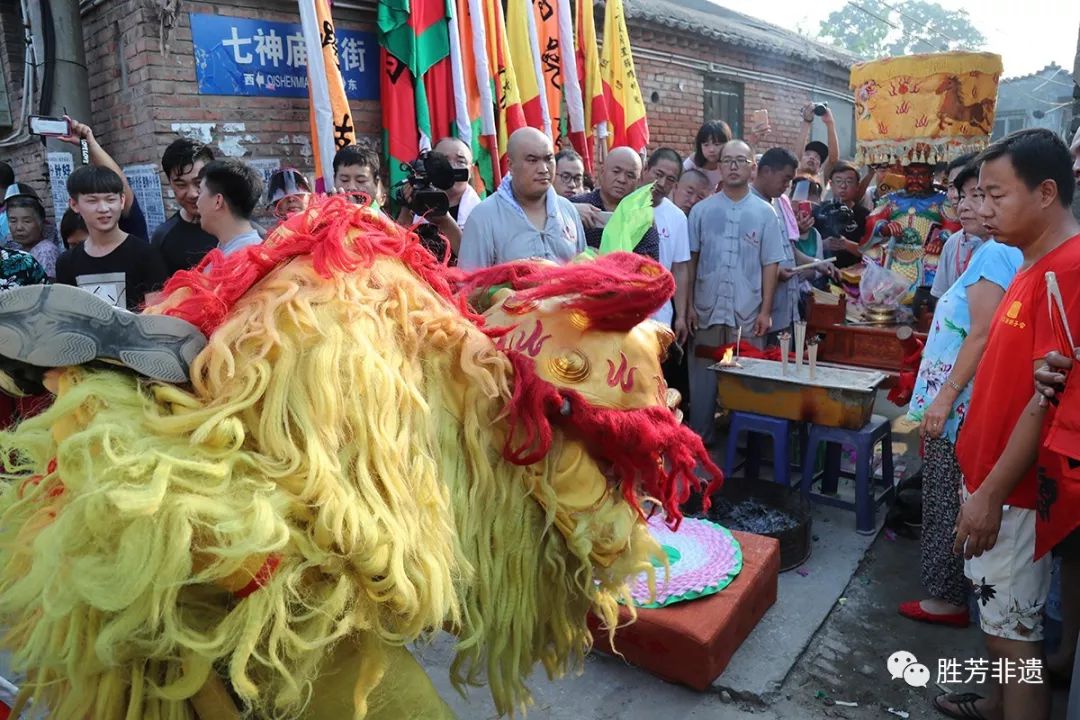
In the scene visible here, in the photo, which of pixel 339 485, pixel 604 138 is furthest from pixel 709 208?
pixel 339 485

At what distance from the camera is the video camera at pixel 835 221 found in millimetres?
6980

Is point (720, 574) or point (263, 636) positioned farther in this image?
point (720, 574)

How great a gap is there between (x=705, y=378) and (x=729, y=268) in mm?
757

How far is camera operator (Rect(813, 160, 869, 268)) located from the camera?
6906mm

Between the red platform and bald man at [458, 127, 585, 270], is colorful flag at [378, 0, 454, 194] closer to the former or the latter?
bald man at [458, 127, 585, 270]

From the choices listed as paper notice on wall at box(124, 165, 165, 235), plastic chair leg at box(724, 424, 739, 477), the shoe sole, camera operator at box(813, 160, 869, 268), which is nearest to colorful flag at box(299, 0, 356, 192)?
paper notice on wall at box(124, 165, 165, 235)

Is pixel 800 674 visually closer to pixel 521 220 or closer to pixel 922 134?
pixel 521 220

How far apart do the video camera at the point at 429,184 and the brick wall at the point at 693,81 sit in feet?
18.8

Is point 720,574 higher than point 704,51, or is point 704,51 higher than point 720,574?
point 704,51

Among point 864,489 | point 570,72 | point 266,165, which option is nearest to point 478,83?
point 570,72

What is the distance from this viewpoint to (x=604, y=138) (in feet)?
22.6

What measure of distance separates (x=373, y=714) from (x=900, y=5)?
210 feet

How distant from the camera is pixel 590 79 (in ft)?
22.5

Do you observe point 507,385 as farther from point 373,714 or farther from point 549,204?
point 549,204
